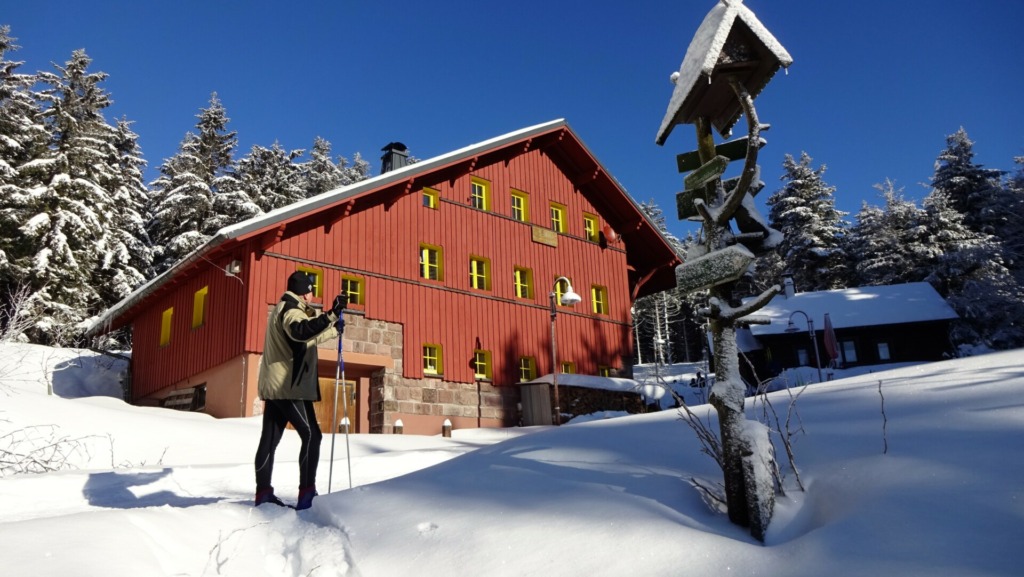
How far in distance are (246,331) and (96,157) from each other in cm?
1750

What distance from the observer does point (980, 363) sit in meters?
6.23

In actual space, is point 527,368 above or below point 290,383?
above

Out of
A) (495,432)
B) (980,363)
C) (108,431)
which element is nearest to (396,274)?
(495,432)

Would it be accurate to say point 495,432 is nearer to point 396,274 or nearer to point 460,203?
point 396,274

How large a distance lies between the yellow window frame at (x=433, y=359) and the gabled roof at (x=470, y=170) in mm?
3920

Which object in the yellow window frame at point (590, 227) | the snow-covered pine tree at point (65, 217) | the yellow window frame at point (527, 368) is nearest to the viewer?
the yellow window frame at point (527, 368)

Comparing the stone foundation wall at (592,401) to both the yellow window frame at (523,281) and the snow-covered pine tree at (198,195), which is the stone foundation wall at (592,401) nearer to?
the yellow window frame at (523,281)

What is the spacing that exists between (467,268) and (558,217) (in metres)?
4.35

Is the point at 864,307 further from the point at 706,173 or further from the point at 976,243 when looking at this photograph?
the point at 706,173

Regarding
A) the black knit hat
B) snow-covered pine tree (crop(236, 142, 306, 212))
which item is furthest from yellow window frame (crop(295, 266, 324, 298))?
snow-covered pine tree (crop(236, 142, 306, 212))

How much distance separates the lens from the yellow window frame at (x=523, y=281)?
1953 cm

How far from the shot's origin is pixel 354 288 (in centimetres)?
1617

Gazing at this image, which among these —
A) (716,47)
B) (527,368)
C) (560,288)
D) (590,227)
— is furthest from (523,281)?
(716,47)

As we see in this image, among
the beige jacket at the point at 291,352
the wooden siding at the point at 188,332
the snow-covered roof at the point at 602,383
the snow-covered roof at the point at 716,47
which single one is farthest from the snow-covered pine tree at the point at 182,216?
the snow-covered roof at the point at 716,47
